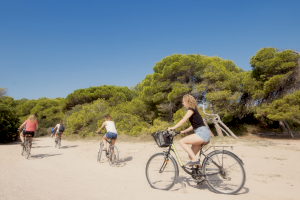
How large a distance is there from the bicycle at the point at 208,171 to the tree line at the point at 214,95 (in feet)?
36.4

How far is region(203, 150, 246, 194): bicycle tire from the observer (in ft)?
11.1

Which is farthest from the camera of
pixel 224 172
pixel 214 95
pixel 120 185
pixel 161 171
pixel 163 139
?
pixel 214 95

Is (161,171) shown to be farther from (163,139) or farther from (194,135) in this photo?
(194,135)

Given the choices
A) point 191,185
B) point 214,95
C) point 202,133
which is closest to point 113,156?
point 191,185

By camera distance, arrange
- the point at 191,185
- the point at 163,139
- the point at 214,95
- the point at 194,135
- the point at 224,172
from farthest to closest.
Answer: the point at 214,95 → the point at 191,185 → the point at 163,139 → the point at 194,135 → the point at 224,172

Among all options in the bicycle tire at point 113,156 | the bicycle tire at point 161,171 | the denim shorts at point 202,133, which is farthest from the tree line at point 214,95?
the denim shorts at point 202,133

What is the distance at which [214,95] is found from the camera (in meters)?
15.0

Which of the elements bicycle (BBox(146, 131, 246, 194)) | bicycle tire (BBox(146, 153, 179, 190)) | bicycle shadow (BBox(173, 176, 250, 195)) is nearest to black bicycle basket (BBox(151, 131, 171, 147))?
bicycle (BBox(146, 131, 246, 194))

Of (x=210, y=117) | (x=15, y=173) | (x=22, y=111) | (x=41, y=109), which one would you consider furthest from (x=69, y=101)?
(x=15, y=173)

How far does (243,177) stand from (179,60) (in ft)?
50.3

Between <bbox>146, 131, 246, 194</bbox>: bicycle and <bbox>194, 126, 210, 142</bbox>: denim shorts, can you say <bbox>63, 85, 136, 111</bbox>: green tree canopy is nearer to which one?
<bbox>146, 131, 246, 194</bbox>: bicycle

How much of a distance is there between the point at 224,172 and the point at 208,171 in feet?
0.93

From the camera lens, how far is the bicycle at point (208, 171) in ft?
11.2

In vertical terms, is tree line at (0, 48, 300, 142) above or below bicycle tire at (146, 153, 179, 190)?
above
